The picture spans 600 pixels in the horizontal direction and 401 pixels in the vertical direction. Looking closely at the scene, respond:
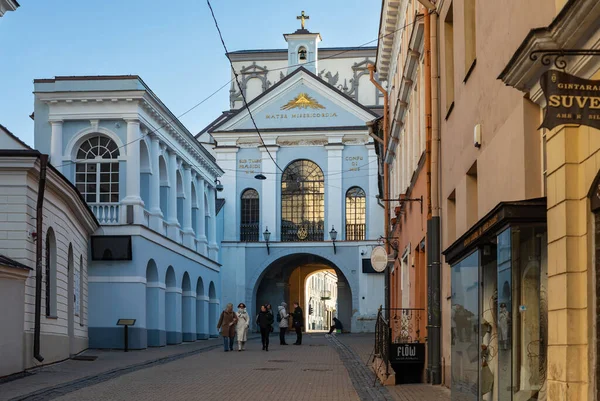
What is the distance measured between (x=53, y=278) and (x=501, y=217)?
18.8m

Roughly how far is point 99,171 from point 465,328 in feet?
Result: 85.6

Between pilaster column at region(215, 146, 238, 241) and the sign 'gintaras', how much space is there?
4812 centimetres

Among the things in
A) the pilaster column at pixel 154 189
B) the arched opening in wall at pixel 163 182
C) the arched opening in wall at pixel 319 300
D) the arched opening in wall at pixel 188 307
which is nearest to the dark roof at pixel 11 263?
the pilaster column at pixel 154 189

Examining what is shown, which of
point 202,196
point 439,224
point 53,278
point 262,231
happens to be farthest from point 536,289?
point 262,231

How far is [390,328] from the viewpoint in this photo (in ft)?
59.3

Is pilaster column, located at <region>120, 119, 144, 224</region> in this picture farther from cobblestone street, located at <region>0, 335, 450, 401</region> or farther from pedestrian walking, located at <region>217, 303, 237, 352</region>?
cobblestone street, located at <region>0, 335, 450, 401</region>

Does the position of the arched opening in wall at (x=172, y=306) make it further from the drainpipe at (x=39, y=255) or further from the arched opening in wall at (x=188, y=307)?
the drainpipe at (x=39, y=255)

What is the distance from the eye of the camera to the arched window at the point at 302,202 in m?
54.3

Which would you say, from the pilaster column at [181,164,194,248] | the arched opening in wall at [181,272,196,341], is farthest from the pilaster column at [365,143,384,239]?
the arched opening in wall at [181,272,196,341]

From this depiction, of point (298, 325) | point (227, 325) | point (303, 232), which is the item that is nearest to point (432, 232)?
point (227, 325)

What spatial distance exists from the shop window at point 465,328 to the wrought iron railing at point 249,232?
4300cm

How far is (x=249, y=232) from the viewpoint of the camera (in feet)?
179

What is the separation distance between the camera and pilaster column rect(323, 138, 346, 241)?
2120 inches

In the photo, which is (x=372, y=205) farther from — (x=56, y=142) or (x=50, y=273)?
(x=50, y=273)
